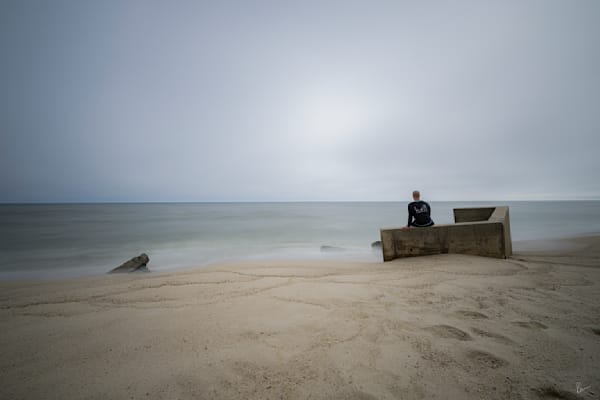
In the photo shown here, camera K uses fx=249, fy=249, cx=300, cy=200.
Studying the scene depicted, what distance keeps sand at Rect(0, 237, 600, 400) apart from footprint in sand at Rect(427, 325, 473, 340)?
0.6 inches

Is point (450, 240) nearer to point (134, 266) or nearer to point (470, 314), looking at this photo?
point (470, 314)

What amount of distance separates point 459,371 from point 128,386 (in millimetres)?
2437

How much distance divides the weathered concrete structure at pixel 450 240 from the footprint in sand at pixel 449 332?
11.2 feet

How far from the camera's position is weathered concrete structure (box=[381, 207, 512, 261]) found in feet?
18.4

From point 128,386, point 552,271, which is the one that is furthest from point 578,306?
point 128,386

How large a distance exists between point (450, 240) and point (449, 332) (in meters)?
3.90

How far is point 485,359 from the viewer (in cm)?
199

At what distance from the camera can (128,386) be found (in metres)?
1.81

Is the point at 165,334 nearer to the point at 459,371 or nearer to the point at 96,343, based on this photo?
the point at 96,343

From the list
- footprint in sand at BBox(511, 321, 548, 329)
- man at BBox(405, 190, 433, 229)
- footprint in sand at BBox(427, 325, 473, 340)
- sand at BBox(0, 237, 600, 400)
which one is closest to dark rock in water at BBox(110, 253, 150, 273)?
sand at BBox(0, 237, 600, 400)

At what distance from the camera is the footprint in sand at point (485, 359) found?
6.31ft

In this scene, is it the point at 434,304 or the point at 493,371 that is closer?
the point at 493,371
